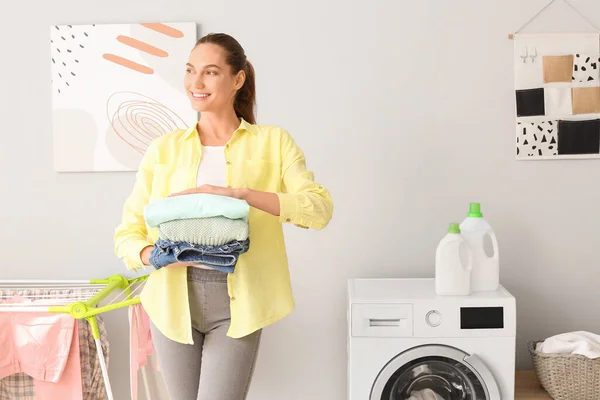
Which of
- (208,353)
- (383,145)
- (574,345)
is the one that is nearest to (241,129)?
(208,353)

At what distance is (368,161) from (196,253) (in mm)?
1267

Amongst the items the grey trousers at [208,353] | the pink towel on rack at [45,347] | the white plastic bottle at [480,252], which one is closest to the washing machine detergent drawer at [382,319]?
the white plastic bottle at [480,252]

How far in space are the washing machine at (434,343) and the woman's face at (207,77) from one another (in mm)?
909

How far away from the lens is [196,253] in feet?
5.16

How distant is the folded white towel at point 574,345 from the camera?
228 cm

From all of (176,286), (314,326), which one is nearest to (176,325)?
(176,286)

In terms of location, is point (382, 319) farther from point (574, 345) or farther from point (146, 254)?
point (146, 254)

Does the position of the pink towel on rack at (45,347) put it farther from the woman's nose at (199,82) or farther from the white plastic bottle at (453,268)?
the white plastic bottle at (453,268)

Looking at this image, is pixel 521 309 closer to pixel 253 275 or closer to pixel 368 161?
pixel 368 161

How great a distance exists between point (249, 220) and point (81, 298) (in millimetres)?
1113

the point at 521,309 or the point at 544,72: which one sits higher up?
the point at 544,72

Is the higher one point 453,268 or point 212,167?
point 212,167

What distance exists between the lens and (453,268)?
7.56ft

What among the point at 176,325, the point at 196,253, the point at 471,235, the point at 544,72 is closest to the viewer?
the point at 196,253
